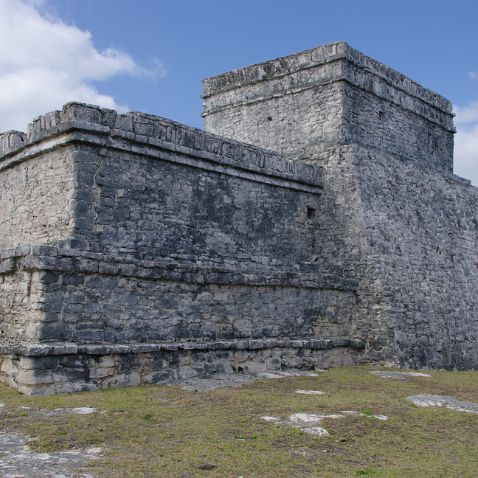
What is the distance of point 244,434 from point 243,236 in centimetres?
699

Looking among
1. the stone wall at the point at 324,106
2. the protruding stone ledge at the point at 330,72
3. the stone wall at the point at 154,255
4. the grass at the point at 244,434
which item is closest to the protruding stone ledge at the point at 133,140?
the stone wall at the point at 154,255

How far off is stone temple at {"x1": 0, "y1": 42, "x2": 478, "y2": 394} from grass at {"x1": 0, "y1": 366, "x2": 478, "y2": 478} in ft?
3.95

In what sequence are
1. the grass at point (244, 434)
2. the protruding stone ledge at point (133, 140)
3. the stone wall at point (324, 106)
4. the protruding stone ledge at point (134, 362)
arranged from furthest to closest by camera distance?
the stone wall at point (324, 106) → the protruding stone ledge at point (133, 140) → the protruding stone ledge at point (134, 362) → the grass at point (244, 434)

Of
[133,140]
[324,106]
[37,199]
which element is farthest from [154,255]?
[324,106]

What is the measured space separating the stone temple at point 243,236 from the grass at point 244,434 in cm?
120

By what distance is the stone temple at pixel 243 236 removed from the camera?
9.22m

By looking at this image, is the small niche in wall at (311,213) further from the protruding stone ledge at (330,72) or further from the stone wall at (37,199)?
the stone wall at (37,199)

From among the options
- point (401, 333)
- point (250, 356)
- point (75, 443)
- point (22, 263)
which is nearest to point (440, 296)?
point (401, 333)

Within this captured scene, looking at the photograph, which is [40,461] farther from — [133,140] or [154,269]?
[133,140]

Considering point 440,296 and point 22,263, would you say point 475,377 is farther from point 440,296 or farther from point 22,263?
point 22,263

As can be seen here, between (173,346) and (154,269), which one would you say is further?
(154,269)

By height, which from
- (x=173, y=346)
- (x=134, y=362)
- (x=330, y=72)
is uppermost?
(x=330, y=72)

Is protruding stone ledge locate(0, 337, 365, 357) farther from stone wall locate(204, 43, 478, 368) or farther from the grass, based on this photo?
stone wall locate(204, 43, 478, 368)

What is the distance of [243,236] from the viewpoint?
13.2 m
